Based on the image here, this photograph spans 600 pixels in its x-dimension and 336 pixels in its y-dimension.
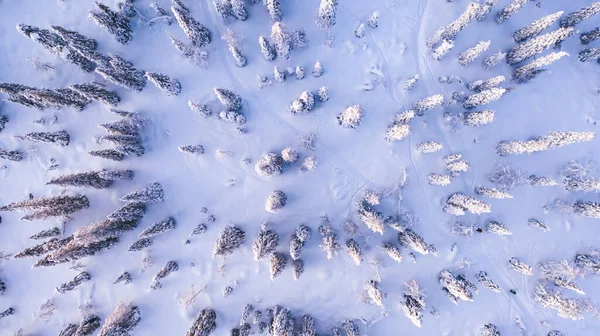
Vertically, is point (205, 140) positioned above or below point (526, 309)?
above

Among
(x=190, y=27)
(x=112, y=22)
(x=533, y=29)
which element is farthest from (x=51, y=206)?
(x=533, y=29)

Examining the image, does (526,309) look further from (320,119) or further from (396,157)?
(320,119)

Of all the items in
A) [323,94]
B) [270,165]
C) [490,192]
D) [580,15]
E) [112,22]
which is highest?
[580,15]

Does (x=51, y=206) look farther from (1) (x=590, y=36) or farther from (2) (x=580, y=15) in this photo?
(1) (x=590, y=36)

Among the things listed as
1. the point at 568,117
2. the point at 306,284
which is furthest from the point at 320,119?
the point at 568,117

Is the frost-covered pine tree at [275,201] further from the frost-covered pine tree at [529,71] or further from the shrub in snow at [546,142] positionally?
the frost-covered pine tree at [529,71]

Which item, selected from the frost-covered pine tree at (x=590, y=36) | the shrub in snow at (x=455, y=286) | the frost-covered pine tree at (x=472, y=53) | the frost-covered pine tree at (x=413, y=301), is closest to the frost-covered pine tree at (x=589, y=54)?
the frost-covered pine tree at (x=590, y=36)

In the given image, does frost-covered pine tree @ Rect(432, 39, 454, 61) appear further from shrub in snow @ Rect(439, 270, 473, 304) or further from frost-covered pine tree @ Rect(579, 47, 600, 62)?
shrub in snow @ Rect(439, 270, 473, 304)
